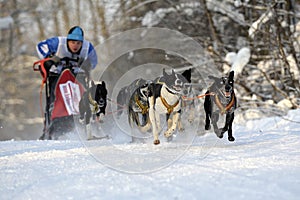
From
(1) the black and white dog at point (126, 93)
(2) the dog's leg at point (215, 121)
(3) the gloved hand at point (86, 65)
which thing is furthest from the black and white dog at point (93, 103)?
(2) the dog's leg at point (215, 121)

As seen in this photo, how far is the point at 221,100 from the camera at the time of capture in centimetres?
370

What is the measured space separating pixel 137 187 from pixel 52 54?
4.86 meters

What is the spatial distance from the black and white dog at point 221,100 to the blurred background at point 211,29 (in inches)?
111

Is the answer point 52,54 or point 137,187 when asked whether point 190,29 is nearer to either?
point 52,54

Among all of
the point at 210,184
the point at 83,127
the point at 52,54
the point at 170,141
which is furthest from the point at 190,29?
the point at 210,184

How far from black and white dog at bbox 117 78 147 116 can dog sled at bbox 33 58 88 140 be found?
129 cm

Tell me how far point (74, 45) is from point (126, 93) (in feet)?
8.26

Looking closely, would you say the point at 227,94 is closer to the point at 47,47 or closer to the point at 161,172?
the point at 161,172

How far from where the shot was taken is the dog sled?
6.68 metres

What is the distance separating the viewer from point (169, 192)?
8.13 feet

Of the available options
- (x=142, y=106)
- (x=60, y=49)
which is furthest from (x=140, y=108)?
(x=60, y=49)

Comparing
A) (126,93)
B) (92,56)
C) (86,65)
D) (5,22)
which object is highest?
(5,22)

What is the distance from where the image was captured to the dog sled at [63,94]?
263 inches

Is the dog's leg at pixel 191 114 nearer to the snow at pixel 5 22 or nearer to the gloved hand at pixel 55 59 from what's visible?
the gloved hand at pixel 55 59
